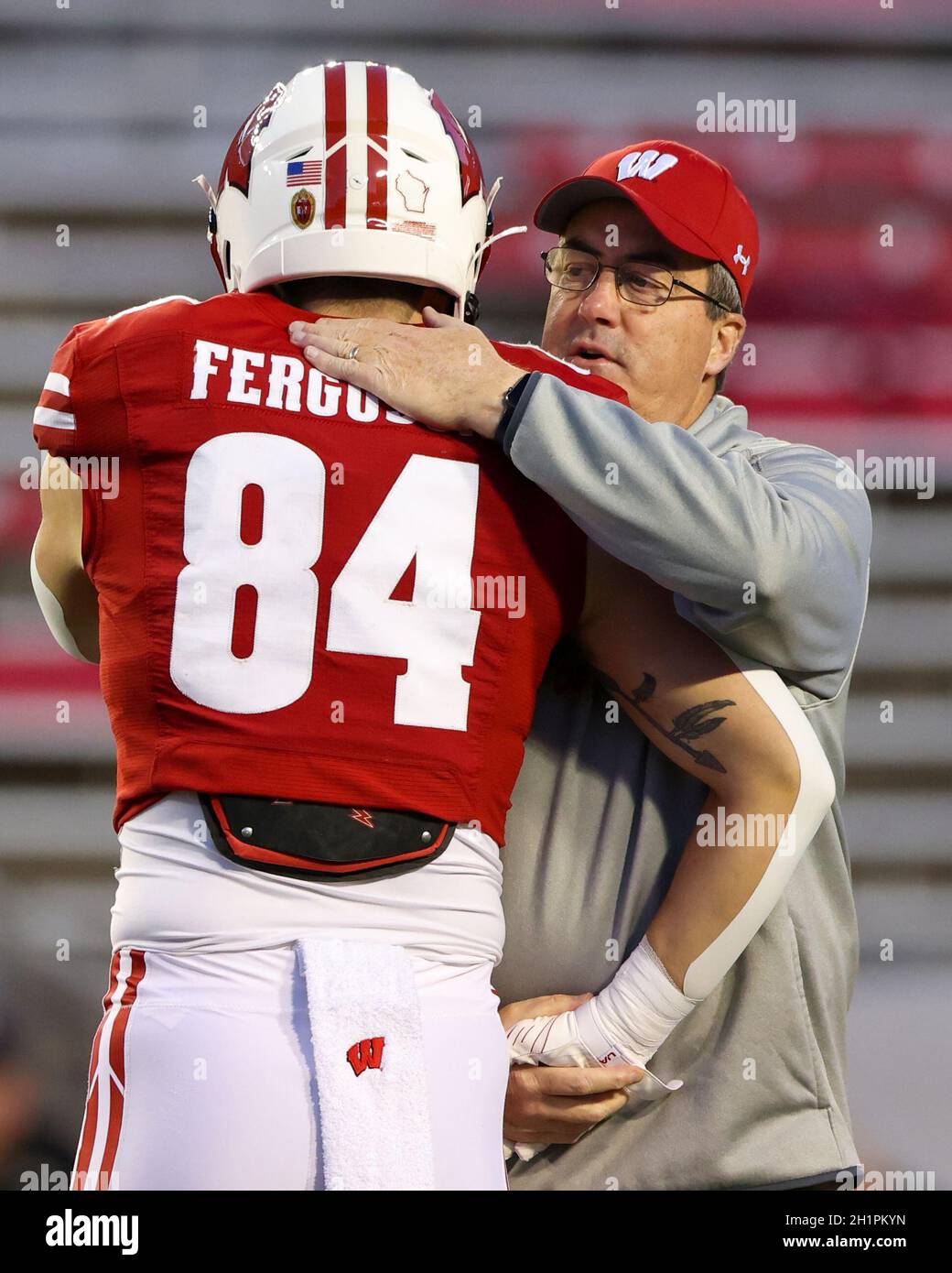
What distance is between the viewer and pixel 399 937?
138 cm

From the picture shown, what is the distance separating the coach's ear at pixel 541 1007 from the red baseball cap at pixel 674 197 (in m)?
0.96

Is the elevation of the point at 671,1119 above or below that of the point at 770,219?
below

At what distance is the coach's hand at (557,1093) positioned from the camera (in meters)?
1.66

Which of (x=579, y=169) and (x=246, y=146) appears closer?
(x=246, y=146)

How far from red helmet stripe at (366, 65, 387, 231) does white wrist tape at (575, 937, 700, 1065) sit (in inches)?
32.3

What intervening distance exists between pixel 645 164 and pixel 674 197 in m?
0.06

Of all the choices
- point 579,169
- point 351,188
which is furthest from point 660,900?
point 579,169

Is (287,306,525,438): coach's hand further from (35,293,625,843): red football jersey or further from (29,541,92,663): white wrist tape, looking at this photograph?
(29,541,92,663): white wrist tape

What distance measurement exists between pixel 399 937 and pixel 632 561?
42 centimetres

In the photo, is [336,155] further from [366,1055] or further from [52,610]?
[366,1055]

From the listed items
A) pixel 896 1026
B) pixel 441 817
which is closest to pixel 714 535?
pixel 441 817

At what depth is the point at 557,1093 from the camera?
168 centimetres

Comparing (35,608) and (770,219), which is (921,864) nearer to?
(770,219)

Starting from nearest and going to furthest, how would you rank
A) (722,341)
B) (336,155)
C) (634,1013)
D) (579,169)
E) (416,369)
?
(416,369), (336,155), (634,1013), (722,341), (579,169)
